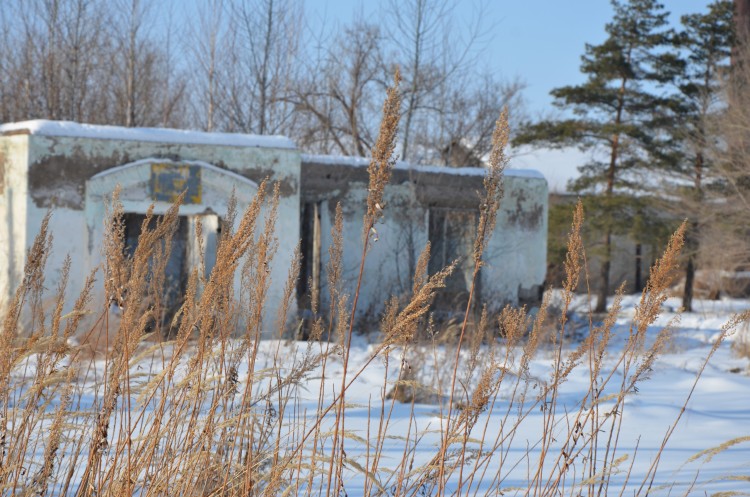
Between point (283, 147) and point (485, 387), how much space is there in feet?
31.2

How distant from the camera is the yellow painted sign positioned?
10594 millimetres

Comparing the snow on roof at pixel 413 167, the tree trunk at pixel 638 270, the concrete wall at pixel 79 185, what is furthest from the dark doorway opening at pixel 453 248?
the tree trunk at pixel 638 270

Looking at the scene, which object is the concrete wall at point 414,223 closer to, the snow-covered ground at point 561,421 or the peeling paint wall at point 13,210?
the snow-covered ground at point 561,421

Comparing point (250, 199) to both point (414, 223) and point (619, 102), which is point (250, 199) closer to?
point (414, 223)

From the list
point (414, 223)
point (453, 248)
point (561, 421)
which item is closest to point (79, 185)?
point (414, 223)

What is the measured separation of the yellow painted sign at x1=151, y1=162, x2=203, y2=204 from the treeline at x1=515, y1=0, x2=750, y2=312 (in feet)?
39.8

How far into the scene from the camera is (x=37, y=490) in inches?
101

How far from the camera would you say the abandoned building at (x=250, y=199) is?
10.3 meters

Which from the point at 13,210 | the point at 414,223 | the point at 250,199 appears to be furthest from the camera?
the point at 414,223

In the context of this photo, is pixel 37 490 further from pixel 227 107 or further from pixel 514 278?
pixel 227 107

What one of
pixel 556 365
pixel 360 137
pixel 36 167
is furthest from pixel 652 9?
pixel 556 365

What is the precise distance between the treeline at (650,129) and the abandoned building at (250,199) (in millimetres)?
7033

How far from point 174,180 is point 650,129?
45.7 ft

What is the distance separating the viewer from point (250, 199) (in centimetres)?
1054
